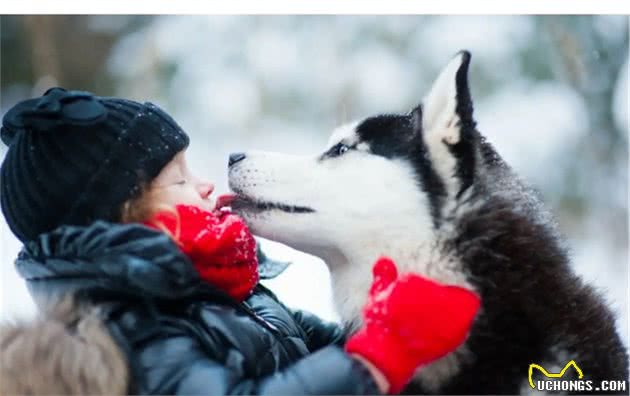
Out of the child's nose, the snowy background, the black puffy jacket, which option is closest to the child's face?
the child's nose

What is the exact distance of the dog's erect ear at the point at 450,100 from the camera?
948mm

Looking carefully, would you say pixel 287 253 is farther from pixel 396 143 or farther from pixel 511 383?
pixel 511 383

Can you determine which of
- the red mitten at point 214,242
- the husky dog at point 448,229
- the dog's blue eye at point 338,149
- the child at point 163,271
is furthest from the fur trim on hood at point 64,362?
the dog's blue eye at point 338,149

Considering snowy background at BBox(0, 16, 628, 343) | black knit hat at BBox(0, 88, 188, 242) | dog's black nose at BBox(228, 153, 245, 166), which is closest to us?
black knit hat at BBox(0, 88, 188, 242)

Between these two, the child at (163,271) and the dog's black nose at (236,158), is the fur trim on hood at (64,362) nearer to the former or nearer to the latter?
the child at (163,271)

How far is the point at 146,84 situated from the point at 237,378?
3.23ft

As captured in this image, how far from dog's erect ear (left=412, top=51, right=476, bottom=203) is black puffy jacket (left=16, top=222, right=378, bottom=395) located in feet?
0.92

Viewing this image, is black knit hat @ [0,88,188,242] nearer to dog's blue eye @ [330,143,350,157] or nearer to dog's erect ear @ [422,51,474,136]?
dog's blue eye @ [330,143,350,157]

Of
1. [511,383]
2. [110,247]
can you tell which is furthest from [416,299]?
[110,247]

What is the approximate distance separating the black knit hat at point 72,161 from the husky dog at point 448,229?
0.15 metres

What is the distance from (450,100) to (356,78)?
0.61 m

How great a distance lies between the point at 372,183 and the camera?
3.27 ft

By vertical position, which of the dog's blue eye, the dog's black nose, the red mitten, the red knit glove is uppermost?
the dog's blue eye

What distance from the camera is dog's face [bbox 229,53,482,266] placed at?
0.97m
